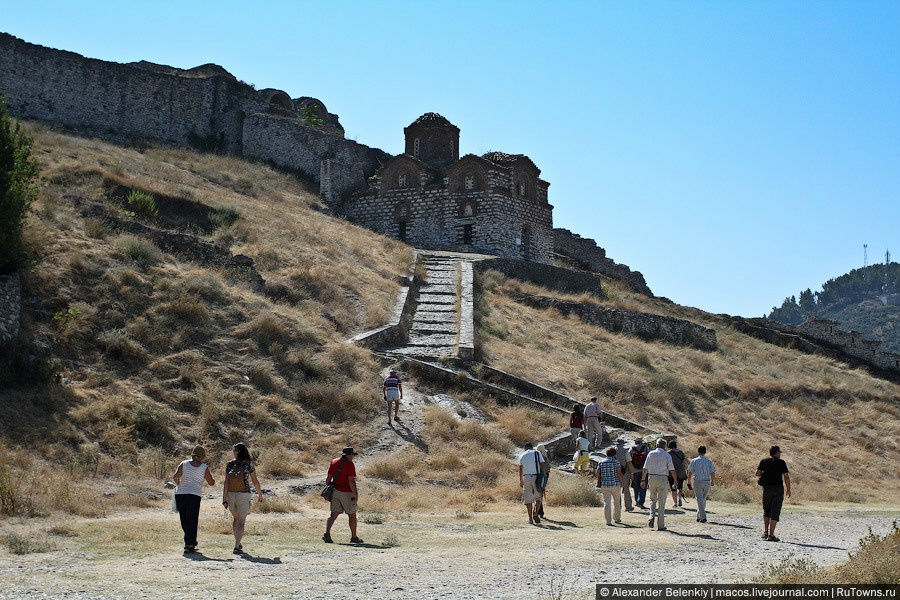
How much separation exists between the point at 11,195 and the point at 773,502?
1518 centimetres

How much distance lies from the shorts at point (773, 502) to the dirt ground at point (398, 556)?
1.35 ft

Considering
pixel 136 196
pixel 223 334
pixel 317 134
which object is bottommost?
pixel 223 334

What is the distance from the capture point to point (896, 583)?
777 cm

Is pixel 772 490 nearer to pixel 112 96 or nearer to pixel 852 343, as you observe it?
pixel 852 343

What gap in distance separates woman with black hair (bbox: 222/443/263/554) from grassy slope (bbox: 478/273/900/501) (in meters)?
11.0

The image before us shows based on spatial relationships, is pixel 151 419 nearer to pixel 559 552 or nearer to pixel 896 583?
pixel 559 552

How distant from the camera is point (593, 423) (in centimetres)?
2048

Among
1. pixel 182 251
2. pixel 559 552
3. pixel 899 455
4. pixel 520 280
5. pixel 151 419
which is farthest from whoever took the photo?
pixel 520 280

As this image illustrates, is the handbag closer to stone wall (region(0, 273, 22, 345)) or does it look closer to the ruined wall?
stone wall (region(0, 273, 22, 345))

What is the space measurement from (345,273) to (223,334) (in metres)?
7.87

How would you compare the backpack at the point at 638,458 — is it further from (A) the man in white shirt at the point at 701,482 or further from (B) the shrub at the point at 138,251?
(B) the shrub at the point at 138,251

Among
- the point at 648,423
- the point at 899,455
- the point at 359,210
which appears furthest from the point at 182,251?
the point at 899,455

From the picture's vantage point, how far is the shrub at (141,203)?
26375 millimetres

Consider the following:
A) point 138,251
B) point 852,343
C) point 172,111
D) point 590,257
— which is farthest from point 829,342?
point 138,251
